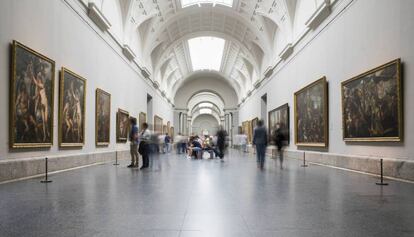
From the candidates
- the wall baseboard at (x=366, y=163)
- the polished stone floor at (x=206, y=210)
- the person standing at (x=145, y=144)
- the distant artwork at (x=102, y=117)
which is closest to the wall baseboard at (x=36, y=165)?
the polished stone floor at (x=206, y=210)

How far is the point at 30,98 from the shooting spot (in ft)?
30.0

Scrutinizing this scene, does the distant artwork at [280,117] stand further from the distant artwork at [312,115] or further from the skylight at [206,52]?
the skylight at [206,52]

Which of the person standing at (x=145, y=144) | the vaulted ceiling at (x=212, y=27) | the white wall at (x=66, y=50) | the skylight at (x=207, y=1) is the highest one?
the skylight at (x=207, y=1)

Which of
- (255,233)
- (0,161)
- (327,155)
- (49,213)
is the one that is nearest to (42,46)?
(0,161)

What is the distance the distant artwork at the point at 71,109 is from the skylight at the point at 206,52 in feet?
68.2

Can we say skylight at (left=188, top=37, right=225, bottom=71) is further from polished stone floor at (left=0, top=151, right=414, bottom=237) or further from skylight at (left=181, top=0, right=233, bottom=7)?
polished stone floor at (left=0, top=151, right=414, bottom=237)

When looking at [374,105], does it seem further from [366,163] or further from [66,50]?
[66,50]

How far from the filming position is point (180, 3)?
2355 cm

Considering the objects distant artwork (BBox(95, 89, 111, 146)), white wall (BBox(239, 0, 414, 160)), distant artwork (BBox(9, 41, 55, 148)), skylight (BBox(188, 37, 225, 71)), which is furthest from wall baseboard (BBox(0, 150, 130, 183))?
skylight (BBox(188, 37, 225, 71))

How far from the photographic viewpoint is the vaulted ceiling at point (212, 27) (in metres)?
17.9

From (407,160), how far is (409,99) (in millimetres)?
1401

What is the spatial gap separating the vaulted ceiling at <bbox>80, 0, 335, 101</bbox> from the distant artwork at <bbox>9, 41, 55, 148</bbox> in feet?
15.7

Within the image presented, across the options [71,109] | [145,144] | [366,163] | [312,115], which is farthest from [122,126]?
[366,163]

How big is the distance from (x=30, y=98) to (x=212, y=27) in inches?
833
